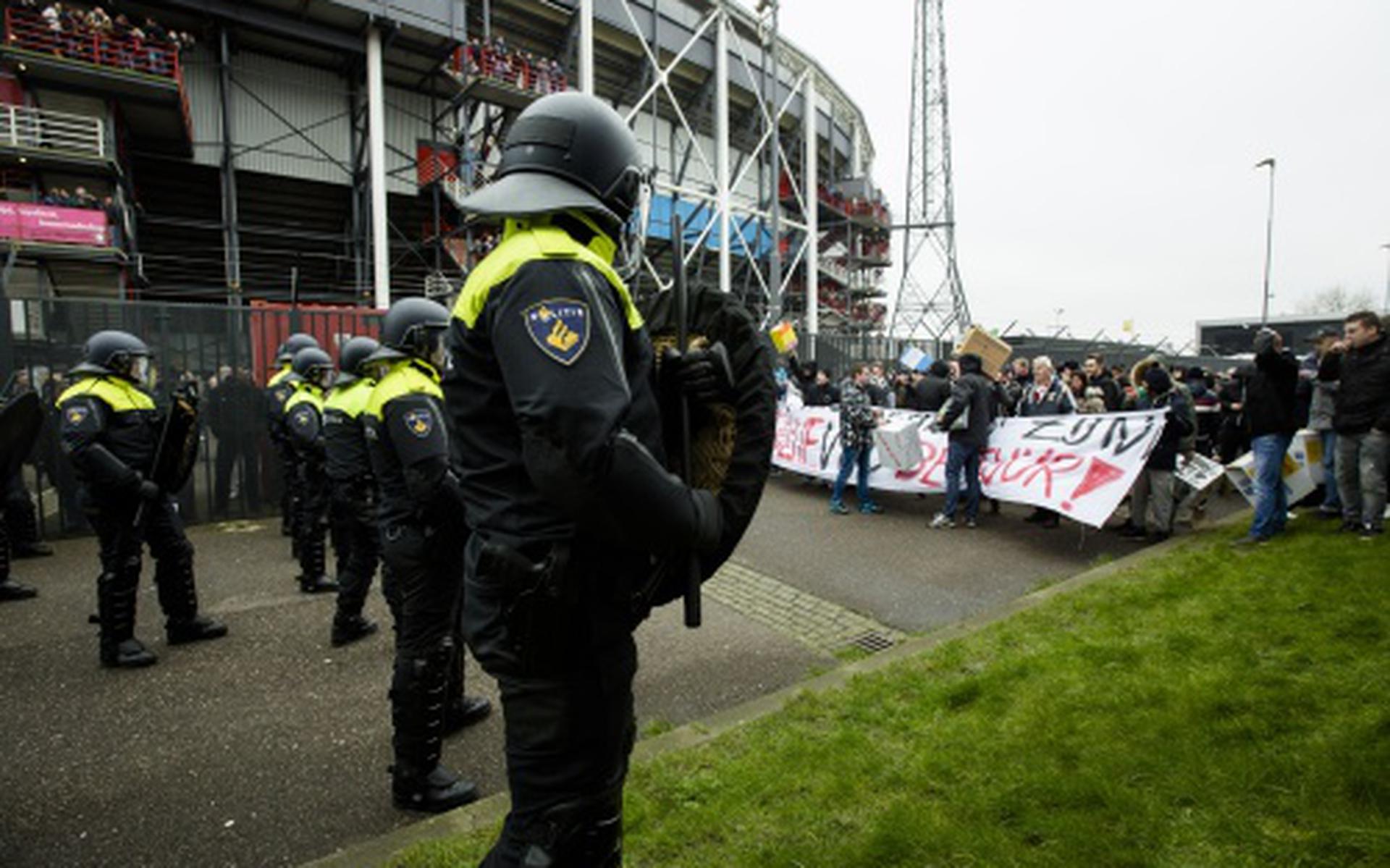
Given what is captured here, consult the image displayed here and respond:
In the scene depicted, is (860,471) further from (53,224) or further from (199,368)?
(53,224)

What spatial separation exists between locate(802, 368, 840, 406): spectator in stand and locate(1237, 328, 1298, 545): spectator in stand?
5.95 metres

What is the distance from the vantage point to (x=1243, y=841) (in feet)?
8.50

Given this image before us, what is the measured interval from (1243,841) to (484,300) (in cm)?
310

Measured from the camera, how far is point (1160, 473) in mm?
7844

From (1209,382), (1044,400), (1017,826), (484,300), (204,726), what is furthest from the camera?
(1209,382)

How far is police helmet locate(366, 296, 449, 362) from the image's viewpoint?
4012 mm

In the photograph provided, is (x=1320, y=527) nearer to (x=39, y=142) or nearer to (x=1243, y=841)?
(x=1243, y=841)

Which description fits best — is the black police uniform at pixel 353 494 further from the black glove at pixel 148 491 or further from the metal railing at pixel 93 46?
the metal railing at pixel 93 46

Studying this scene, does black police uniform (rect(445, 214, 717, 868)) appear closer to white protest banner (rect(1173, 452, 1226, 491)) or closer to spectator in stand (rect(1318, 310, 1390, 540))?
spectator in stand (rect(1318, 310, 1390, 540))

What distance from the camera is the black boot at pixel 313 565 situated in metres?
6.65

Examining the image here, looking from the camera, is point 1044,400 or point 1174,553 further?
point 1044,400

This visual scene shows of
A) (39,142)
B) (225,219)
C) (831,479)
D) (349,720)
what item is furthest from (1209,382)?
(39,142)

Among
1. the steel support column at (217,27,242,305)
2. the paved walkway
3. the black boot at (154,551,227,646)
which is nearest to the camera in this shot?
the paved walkway

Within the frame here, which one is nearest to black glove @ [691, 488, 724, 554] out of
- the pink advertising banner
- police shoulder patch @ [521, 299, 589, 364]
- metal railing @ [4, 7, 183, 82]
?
police shoulder patch @ [521, 299, 589, 364]
